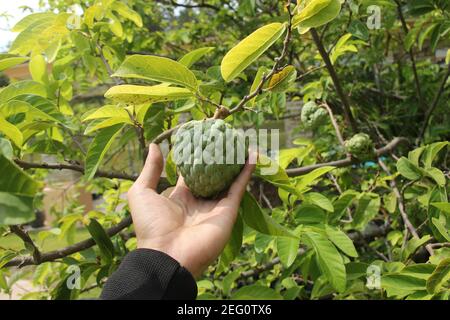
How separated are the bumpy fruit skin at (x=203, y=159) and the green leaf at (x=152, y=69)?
13 cm

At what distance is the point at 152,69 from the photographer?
3.00 ft

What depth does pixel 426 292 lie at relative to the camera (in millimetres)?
1108

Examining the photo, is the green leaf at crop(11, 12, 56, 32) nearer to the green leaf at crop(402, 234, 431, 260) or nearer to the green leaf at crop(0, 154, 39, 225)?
the green leaf at crop(0, 154, 39, 225)

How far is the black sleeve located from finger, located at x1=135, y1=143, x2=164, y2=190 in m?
0.21

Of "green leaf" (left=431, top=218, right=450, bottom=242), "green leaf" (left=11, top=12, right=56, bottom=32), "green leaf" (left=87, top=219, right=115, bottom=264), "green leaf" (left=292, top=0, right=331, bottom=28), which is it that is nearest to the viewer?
"green leaf" (left=292, top=0, right=331, bottom=28)

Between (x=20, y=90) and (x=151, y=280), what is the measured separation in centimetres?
63

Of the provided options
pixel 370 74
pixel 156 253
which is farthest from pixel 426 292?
pixel 370 74

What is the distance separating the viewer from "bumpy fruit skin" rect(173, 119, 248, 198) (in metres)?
0.99

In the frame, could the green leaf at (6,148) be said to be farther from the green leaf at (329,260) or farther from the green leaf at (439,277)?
the green leaf at (439,277)

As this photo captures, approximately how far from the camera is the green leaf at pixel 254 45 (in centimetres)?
88

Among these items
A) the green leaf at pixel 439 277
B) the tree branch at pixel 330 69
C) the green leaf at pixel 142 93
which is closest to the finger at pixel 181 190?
the green leaf at pixel 142 93

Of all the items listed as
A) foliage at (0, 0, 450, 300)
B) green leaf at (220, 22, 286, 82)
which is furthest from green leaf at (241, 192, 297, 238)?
green leaf at (220, 22, 286, 82)

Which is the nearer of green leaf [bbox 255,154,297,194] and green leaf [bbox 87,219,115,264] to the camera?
green leaf [bbox 255,154,297,194]
